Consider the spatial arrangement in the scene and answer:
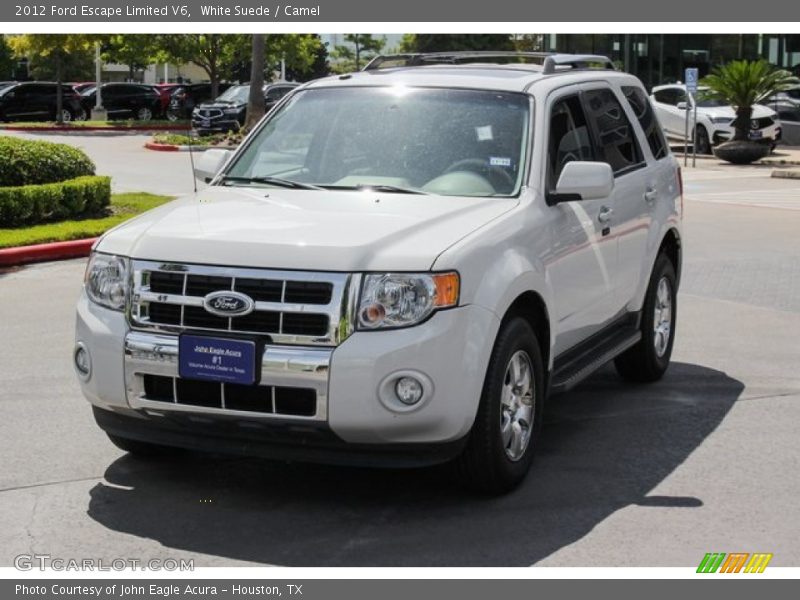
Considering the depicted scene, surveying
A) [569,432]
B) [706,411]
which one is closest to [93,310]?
[569,432]

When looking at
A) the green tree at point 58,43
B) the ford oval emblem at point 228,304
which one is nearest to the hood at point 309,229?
the ford oval emblem at point 228,304

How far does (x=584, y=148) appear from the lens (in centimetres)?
739

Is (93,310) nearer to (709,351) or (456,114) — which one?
(456,114)

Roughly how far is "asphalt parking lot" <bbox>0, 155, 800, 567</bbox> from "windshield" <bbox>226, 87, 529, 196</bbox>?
1425 mm

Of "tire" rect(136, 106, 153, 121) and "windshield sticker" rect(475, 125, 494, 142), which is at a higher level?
"windshield sticker" rect(475, 125, 494, 142)

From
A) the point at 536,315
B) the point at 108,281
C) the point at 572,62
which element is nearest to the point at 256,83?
the point at 572,62

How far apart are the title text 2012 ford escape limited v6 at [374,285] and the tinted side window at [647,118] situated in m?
1.10

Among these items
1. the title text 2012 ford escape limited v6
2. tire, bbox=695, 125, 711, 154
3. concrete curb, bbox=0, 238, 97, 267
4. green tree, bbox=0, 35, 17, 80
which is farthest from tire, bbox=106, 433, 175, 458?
green tree, bbox=0, 35, 17, 80

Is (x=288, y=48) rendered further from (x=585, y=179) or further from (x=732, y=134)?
(x=585, y=179)

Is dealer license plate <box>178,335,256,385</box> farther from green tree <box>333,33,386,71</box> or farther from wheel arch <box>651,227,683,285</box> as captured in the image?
green tree <box>333,33,386,71</box>

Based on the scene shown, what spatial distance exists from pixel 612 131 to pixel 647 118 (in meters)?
0.81

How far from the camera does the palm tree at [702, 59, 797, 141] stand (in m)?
30.7

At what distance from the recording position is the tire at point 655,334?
27.1 feet

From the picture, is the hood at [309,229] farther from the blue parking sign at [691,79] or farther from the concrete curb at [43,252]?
the blue parking sign at [691,79]
